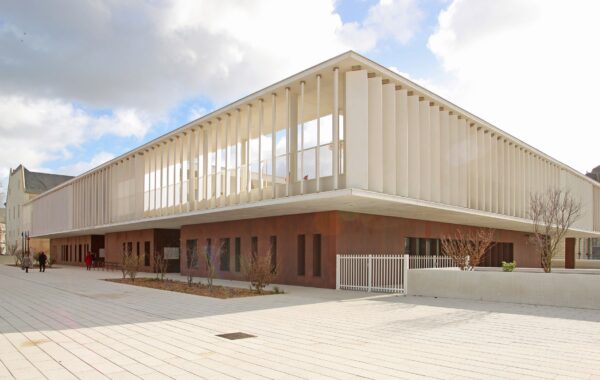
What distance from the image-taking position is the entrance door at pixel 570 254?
4188cm

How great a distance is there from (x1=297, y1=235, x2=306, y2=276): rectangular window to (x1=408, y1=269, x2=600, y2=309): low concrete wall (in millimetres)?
6098

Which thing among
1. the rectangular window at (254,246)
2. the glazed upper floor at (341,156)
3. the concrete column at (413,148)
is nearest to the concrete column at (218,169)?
the glazed upper floor at (341,156)

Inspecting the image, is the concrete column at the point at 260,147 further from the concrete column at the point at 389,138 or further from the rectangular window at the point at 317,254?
the concrete column at the point at 389,138

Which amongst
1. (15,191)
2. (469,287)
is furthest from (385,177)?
(15,191)

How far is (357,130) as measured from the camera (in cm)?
1800

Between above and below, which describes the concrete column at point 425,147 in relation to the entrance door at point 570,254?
above

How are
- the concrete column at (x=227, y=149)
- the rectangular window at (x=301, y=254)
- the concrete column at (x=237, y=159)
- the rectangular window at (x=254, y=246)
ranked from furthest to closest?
the rectangular window at (x=254, y=246) → the concrete column at (x=227, y=149) → the concrete column at (x=237, y=159) → the rectangular window at (x=301, y=254)

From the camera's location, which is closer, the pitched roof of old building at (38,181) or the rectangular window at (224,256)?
the rectangular window at (224,256)

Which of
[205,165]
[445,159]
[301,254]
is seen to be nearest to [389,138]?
[445,159]

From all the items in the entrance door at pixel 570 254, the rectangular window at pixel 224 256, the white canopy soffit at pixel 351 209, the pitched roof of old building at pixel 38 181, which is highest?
the pitched roof of old building at pixel 38 181

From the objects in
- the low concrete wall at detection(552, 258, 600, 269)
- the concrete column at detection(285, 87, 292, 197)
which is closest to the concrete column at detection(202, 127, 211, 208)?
the concrete column at detection(285, 87, 292, 197)

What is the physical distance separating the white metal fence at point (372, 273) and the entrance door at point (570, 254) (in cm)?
2922

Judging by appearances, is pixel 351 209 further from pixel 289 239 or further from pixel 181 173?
pixel 181 173

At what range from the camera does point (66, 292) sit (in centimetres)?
Answer: 1930
